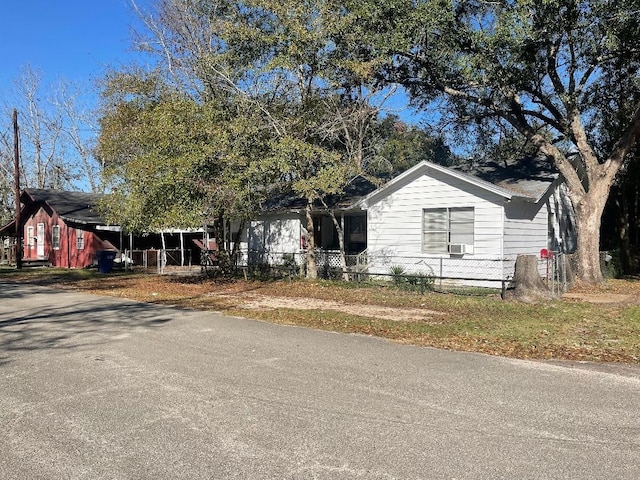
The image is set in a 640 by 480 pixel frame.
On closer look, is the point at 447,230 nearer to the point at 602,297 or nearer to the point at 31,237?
the point at 602,297

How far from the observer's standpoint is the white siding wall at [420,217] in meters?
15.8

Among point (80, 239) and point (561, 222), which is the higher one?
point (561, 222)

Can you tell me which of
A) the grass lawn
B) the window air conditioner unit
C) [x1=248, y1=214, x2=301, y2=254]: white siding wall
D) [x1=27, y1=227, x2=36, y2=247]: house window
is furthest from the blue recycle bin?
the window air conditioner unit

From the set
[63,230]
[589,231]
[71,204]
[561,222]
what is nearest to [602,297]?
[589,231]

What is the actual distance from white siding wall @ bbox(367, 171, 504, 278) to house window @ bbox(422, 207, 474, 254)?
0.58 feet

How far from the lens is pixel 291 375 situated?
623 centimetres

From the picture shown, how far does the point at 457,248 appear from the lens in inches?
647

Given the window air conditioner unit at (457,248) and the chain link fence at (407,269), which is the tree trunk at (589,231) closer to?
the chain link fence at (407,269)

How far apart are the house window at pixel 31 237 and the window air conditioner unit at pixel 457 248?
1047 inches

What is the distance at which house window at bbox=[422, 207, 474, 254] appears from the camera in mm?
16344

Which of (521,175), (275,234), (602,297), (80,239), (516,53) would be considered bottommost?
(602,297)

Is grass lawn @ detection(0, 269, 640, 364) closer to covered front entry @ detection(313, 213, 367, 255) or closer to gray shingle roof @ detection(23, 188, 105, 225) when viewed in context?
covered front entry @ detection(313, 213, 367, 255)

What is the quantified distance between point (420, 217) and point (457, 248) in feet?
5.41

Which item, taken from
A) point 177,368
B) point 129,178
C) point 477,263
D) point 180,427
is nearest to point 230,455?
point 180,427
